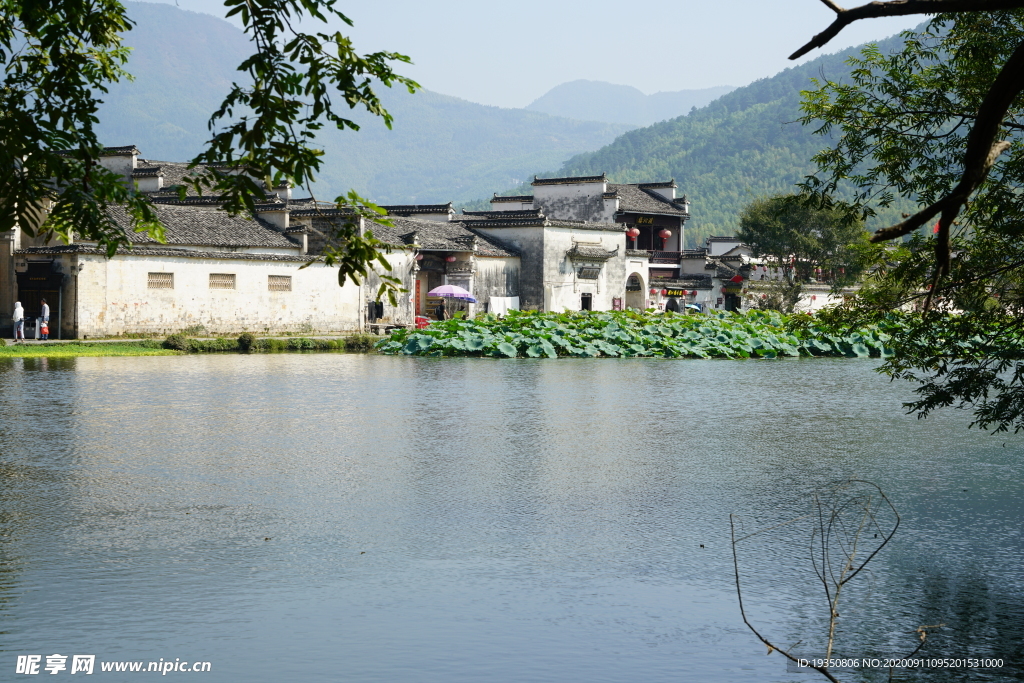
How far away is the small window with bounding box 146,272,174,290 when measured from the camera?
2956 centimetres

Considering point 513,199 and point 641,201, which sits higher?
point 513,199

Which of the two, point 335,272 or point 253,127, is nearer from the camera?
point 253,127

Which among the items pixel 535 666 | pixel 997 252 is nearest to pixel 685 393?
pixel 997 252

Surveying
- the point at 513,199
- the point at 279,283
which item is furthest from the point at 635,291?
the point at 279,283

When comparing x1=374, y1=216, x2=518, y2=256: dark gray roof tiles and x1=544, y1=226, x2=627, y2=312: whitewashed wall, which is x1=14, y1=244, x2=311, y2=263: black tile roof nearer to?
x1=374, y1=216, x2=518, y2=256: dark gray roof tiles

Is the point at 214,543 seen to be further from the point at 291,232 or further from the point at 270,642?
the point at 291,232

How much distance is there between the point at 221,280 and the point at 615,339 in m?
11.5

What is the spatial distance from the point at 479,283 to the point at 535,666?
35.0 meters

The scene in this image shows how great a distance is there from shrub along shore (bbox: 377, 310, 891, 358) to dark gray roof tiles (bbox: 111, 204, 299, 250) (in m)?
5.92

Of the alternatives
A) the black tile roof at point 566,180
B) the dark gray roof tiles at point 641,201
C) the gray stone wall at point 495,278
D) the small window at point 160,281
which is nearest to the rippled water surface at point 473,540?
the small window at point 160,281

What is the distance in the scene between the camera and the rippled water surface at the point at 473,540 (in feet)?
18.2

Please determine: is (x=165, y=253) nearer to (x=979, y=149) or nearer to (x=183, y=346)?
(x=183, y=346)

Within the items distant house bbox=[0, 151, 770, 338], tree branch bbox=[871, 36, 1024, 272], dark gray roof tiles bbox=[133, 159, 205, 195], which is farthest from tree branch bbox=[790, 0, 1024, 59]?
dark gray roof tiles bbox=[133, 159, 205, 195]

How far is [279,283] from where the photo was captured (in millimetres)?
33094
